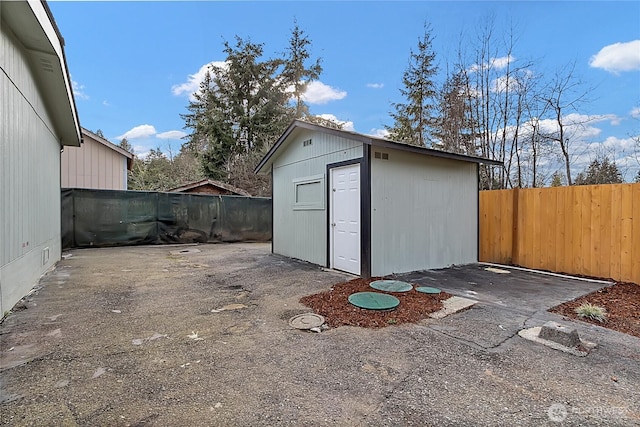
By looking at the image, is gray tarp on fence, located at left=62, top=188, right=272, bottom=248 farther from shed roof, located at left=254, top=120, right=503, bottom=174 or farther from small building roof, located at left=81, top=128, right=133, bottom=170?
shed roof, located at left=254, top=120, right=503, bottom=174

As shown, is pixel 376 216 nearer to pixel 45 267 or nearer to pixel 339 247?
pixel 339 247

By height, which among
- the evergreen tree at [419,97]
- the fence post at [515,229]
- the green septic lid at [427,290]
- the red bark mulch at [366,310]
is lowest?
the red bark mulch at [366,310]

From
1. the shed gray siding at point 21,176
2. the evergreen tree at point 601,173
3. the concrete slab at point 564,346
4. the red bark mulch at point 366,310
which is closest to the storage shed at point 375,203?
the red bark mulch at point 366,310

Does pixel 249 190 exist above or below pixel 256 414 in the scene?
above

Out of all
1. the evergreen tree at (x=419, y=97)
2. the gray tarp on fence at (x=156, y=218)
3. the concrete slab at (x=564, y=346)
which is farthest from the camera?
the evergreen tree at (x=419, y=97)

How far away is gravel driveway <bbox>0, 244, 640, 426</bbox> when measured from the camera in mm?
1798

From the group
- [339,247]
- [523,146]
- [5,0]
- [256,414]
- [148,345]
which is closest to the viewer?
[256,414]

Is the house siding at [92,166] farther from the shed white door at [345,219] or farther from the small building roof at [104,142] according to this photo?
the shed white door at [345,219]

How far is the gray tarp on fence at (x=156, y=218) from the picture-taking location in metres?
9.23

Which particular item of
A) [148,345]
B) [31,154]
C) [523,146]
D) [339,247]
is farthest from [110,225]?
[523,146]

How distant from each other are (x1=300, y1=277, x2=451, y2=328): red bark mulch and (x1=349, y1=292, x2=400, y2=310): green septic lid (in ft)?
0.20

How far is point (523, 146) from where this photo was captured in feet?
→ 29.7

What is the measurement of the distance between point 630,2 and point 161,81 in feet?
56.8

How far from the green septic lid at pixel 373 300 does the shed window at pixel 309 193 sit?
269 cm
